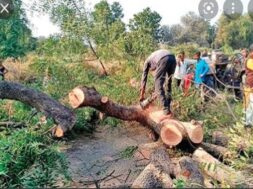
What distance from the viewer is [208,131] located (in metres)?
6.32

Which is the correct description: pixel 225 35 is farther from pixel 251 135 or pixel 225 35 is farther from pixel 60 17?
pixel 251 135

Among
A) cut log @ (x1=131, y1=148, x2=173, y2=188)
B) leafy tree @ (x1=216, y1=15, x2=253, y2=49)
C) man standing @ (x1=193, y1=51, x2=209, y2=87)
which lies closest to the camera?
cut log @ (x1=131, y1=148, x2=173, y2=188)

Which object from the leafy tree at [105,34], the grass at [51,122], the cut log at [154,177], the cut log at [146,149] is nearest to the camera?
the cut log at [154,177]

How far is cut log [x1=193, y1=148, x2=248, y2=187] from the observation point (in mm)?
3711

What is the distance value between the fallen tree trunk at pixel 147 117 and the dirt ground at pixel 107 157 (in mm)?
466

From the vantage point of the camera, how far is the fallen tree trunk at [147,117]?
18.6 feet

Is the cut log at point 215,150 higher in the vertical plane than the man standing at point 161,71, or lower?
lower

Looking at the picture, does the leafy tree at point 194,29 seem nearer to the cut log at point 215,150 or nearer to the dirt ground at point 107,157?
the dirt ground at point 107,157

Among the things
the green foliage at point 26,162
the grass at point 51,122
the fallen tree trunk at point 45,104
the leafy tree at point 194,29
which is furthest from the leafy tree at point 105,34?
the leafy tree at point 194,29

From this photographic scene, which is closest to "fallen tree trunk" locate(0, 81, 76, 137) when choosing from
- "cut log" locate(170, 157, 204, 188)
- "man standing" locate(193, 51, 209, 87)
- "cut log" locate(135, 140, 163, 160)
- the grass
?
the grass

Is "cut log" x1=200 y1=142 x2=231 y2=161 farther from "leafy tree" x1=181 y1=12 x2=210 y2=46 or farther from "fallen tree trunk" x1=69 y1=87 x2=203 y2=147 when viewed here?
"leafy tree" x1=181 y1=12 x2=210 y2=46

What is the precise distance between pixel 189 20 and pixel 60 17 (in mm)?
34078

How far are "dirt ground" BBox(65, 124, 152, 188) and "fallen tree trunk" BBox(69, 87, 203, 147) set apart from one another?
0.47m

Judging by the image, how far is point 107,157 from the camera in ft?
20.4
